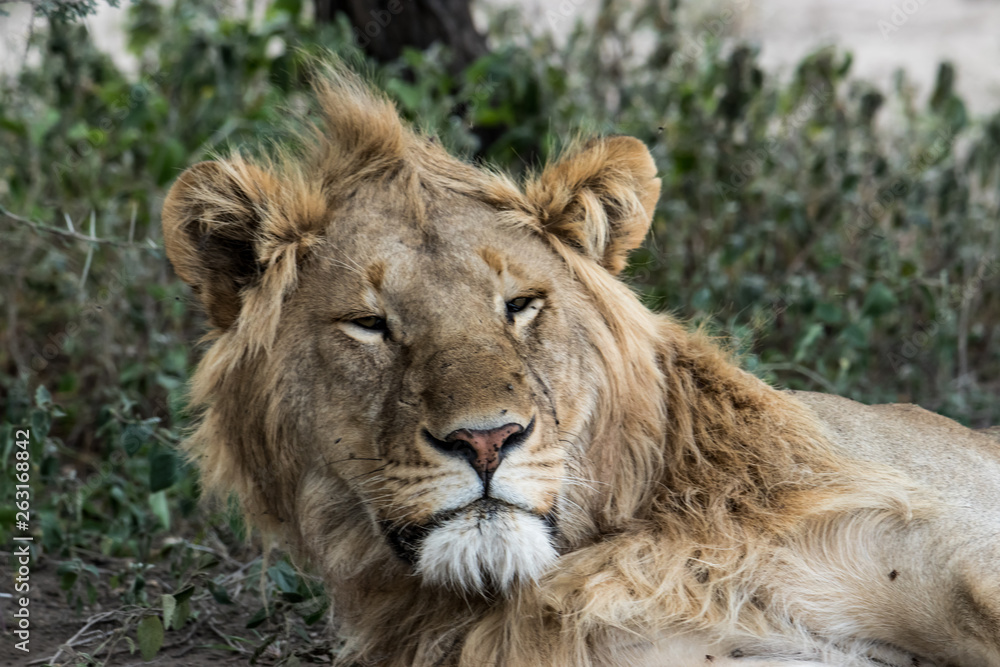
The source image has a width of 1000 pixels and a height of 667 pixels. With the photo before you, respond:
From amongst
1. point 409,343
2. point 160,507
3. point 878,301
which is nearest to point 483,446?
point 409,343

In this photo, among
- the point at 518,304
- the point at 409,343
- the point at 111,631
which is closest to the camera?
the point at 409,343

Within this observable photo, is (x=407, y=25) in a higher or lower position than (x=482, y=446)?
higher

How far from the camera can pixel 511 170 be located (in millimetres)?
5367

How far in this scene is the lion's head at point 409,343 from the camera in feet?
7.13

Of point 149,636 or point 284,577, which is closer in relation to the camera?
point 149,636

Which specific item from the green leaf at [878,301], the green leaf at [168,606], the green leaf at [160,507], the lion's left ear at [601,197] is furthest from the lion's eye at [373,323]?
the green leaf at [878,301]

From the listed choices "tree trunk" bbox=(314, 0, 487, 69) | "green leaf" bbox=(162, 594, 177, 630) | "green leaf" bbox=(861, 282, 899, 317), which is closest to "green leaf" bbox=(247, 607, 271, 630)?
"green leaf" bbox=(162, 594, 177, 630)

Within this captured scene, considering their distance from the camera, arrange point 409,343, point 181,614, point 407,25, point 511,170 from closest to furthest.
→ point 409,343, point 181,614, point 511,170, point 407,25

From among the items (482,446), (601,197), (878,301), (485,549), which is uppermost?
(878,301)

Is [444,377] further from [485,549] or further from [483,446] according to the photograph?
[485,549]

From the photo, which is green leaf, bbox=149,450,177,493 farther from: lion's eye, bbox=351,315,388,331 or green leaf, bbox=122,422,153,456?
lion's eye, bbox=351,315,388,331

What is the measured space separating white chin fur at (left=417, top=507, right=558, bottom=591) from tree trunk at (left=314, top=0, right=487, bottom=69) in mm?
3844

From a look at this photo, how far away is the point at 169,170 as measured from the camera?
14.5 ft

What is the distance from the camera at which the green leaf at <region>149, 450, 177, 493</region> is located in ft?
10.5
